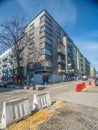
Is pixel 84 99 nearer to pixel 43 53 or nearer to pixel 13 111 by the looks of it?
pixel 13 111

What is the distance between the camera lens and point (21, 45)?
41.0m

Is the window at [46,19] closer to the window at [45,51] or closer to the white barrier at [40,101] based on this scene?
the window at [45,51]

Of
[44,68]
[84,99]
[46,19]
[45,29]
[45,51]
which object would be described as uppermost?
[46,19]

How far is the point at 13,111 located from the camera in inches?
265

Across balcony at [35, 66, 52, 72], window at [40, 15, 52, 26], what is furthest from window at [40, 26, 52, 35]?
balcony at [35, 66, 52, 72]

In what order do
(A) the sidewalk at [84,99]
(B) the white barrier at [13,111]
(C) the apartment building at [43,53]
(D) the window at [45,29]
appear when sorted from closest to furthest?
(B) the white barrier at [13,111] < (A) the sidewalk at [84,99] < (C) the apartment building at [43,53] < (D) the window at [45,29]

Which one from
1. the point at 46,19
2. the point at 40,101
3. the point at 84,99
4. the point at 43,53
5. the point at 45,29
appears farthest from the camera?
the point at 46,19

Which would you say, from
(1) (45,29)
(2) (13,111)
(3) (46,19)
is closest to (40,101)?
(2) (13,111)

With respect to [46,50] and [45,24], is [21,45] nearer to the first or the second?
[46,50]

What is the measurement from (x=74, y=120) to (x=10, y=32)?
3454 cm

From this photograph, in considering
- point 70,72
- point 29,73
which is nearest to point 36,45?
point 29,73

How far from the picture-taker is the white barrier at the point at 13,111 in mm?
6269

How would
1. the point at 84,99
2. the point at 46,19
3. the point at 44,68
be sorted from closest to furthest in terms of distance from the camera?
the point at 84,99 → the point at 44,68 → the point at 46,19

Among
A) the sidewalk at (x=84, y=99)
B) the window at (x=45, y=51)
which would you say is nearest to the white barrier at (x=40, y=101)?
the sidewalk at (x=84, y=99)
